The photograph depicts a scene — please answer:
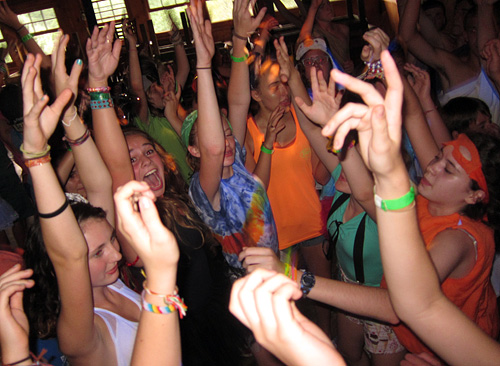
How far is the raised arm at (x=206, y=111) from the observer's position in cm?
166

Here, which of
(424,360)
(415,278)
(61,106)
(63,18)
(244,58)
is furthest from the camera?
(63,18)

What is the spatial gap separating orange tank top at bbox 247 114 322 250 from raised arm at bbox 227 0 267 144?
347mm

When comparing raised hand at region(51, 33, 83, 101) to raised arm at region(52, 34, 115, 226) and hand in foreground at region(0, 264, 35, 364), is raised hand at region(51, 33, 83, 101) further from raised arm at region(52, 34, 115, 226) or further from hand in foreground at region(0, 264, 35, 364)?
hand in foreground at region(0, 264, 35, 364)

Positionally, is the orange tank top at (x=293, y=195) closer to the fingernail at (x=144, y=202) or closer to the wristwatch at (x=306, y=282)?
the wristwatch at (x=306, y=282)

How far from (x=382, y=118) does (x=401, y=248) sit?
0.32 m

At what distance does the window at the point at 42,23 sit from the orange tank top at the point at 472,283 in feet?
42.0

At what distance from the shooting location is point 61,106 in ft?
3.92

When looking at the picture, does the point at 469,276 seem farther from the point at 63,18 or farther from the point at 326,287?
the point at 63,18

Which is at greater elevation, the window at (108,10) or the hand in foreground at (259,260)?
the window at (108,10)

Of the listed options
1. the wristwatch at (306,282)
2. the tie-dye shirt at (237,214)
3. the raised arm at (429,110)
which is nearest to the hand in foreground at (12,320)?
the wristwatch at (306,282)

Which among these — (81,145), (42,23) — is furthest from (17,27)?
(42,23)

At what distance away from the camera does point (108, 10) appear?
11.1 metres

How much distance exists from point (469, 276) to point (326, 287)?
1.88 feet

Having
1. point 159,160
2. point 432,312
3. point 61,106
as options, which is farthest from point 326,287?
point 159,160
